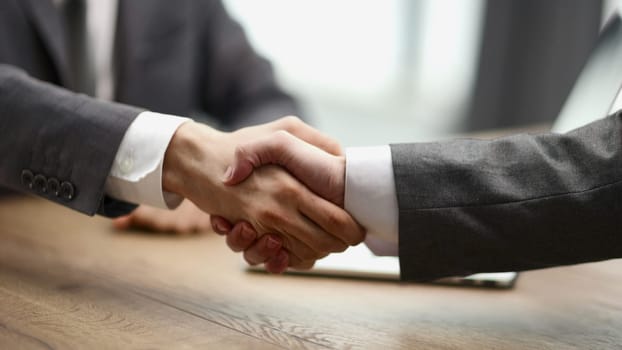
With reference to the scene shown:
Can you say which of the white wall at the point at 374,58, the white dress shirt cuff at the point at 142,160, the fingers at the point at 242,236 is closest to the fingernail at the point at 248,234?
the fingers at the point at 242,236

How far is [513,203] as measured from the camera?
0.76 metres

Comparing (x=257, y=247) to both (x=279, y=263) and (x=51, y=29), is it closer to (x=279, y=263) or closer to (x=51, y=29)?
(x=279, y=263)

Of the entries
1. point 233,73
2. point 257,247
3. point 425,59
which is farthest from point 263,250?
point 425,59

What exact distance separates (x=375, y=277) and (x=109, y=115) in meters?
0.40

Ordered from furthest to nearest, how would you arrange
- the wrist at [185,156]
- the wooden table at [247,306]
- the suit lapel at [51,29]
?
1. the suit lapel at [51,29]
2. the wrist at [185,156]
3. the wooden table at [247,306]

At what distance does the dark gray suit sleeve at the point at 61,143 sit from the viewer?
898 millimetres

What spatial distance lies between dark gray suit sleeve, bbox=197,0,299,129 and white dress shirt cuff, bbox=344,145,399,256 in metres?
0.78

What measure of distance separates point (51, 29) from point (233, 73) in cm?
46

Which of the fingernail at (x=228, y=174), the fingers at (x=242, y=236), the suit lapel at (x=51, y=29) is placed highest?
the suit lapel at (x=51, y=29)

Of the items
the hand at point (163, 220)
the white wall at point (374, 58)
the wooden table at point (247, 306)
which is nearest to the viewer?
the wooden table at point (247, 306)

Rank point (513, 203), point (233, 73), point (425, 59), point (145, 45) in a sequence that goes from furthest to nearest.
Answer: point (425, 59) → point (233, 73) → point (145, 45) → point (513, 203)

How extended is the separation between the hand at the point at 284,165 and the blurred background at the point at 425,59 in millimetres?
1686

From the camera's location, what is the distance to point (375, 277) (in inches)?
35.7

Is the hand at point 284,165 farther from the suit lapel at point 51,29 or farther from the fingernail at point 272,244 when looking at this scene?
the suit lapel at point 51,29
